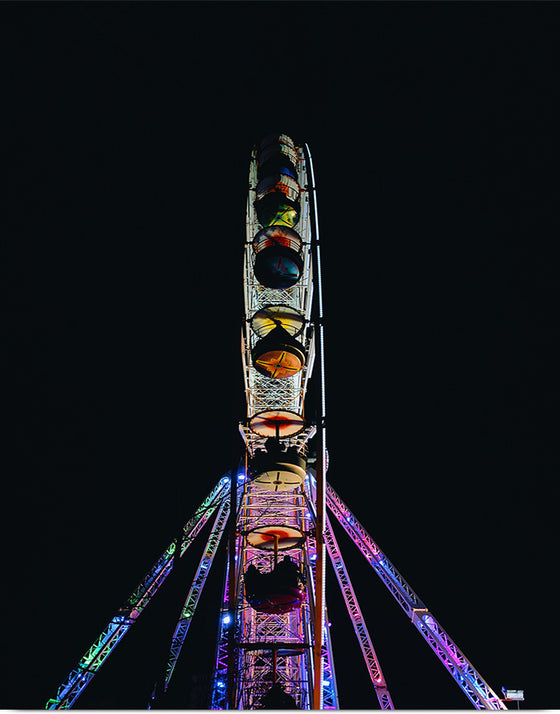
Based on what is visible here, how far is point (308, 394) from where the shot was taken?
16281 mm

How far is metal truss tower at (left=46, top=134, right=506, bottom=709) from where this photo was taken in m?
12.8

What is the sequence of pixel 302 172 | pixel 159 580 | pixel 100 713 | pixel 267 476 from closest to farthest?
pixel 100 713 → pixel 267 476 → pixel 302 172 → pixel 159 580

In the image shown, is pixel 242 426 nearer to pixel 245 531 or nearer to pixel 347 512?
pixel 245 531

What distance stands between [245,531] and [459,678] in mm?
10097

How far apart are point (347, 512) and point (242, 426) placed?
30.7 ft

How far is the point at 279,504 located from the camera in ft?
49.1

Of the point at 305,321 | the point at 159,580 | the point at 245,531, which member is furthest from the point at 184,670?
the point at 305,321

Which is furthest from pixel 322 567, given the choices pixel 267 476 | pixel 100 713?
pixel 100 713

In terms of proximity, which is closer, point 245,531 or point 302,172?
point 245,531

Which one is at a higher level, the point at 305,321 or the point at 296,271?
the point at 296,271

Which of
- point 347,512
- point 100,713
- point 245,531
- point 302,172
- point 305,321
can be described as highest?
point 302,172

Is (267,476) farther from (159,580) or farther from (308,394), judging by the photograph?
(159,580)

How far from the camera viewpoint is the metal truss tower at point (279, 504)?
41.8 feet

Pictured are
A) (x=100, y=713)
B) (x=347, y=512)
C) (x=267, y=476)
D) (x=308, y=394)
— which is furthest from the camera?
(x=347, y=512)
